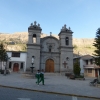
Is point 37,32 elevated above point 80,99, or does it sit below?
above

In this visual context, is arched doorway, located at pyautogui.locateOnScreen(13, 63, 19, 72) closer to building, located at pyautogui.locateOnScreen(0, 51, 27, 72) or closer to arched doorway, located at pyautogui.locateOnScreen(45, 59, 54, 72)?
building, located at pyautogui.locateOnScreen(0, 51, 27, 72)

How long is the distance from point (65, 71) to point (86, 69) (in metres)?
9.76

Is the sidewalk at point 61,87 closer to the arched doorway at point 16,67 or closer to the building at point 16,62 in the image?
the building at point 16,62

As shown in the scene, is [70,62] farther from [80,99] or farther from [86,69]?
[80,99]

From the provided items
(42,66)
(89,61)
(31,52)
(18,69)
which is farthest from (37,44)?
(89,61)

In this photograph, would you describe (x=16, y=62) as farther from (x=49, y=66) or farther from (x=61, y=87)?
(x=61, y=87)

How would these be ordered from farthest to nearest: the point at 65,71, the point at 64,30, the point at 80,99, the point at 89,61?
the point at 89,61 < the point at 64,30 < the point at 65,71 < the point at 80,99

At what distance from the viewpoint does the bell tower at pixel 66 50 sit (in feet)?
110

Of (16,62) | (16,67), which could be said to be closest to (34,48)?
(16,62)

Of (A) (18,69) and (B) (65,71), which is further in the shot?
(A) (18,69)

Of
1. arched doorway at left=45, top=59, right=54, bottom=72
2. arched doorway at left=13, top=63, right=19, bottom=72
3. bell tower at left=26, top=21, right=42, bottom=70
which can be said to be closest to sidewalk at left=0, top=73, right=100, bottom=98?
bell tower at left=26, top=21, right=42, bottom=70

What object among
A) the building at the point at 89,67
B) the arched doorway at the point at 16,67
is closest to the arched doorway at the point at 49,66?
the building at the point at 89,67

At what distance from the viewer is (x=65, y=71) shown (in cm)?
3312

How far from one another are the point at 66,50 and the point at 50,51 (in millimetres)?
3956
